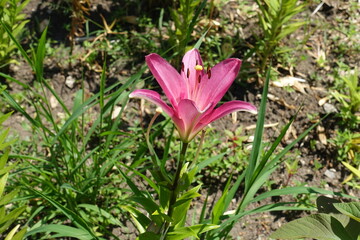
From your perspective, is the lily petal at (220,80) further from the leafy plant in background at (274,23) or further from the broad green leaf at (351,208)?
the leafy plant in background at (274,23)

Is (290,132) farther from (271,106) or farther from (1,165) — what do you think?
(1,165)

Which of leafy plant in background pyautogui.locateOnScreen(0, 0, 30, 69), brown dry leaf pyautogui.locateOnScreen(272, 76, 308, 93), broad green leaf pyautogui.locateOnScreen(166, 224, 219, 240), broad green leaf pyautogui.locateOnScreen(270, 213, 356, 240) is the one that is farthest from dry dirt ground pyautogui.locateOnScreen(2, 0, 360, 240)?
broad green leaf pyautogui.locateOnScreen(270, 213, 356, 240)

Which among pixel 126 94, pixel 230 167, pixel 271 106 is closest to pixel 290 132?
pixel 271 106

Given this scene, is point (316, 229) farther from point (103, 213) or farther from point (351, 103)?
point (351, 103)

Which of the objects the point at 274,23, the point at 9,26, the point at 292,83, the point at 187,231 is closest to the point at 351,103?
the point at 292,83

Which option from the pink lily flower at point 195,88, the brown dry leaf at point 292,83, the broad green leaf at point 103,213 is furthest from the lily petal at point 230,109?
the brown dry leaf at point 292,83
